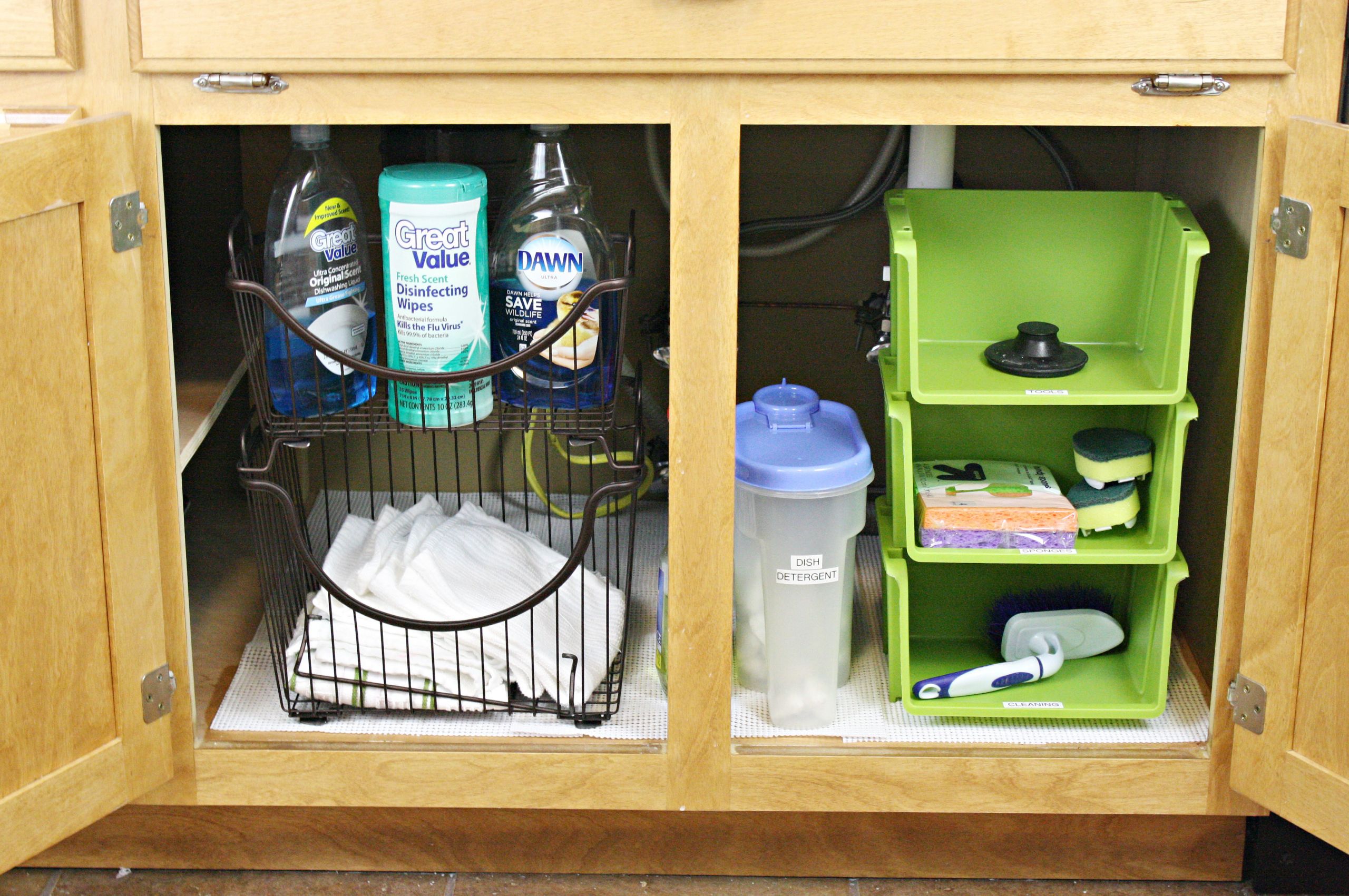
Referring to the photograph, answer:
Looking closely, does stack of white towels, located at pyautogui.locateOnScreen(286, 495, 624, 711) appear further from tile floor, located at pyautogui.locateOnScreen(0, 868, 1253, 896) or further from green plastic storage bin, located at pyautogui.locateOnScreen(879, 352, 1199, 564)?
green plastic storage bin, located at pyautogui.locateOnScreen(879, 352, 1199, 564)

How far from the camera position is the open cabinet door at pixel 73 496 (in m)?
1.15

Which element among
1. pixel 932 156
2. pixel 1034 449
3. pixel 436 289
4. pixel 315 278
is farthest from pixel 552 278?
pixel 1034 449

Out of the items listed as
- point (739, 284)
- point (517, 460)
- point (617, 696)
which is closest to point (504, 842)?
point (617, 696)

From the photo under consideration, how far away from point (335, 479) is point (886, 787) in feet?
2.93

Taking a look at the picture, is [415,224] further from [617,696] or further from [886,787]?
[886,787]

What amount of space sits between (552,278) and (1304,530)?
0.73 metres

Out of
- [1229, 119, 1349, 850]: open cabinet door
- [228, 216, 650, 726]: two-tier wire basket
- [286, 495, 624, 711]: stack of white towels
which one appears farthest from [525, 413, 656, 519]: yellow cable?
[1229, 119, 1349, 850]: open cabinet door

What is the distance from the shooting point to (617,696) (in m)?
1.48

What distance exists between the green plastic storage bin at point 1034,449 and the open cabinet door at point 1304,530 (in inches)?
4.6

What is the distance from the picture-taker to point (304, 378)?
1.45 meters

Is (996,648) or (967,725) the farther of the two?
(996,648)

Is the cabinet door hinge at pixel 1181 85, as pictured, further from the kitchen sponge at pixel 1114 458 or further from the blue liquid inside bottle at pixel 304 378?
the blue liquid inside bottle at pixel 304 378

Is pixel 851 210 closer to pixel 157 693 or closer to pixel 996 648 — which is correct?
pixel 996 648

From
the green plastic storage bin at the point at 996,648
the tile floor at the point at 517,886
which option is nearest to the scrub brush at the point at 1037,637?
the green plastic storage bin at the point at 996,648
